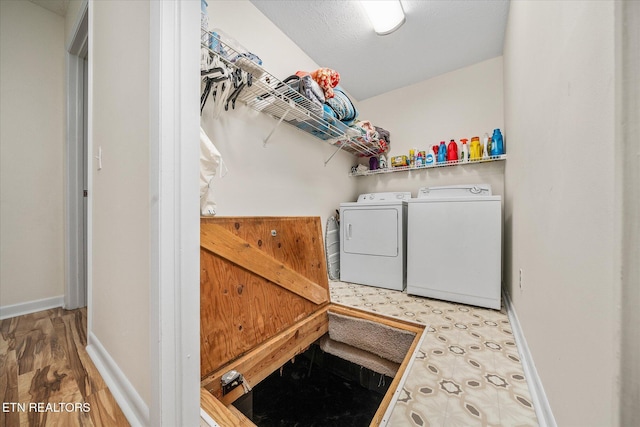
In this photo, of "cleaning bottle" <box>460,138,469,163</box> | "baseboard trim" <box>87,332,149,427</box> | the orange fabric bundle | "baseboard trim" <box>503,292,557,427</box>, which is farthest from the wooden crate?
"cleaning bottle" <box>460,138,469,163</box>

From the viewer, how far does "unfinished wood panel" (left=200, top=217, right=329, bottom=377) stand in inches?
46.6

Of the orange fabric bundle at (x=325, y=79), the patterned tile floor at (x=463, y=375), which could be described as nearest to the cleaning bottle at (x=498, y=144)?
the patterned tile floor at (x=463, y=375)

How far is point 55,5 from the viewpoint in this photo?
71.4 inches

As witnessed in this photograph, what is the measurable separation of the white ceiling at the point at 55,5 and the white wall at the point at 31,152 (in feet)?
0.13

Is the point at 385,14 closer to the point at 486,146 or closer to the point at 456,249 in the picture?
the point at 486,146

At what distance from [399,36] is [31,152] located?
311 cm

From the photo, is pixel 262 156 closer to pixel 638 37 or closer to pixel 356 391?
pixel 638 37

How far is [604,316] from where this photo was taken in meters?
0.45

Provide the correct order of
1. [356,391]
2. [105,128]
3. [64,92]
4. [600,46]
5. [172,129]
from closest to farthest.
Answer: [600,46], [172,129], [105,128], [64,92], [356,391]

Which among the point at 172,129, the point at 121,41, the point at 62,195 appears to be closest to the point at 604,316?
the point at 172,129

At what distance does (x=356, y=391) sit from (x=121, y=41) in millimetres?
2729

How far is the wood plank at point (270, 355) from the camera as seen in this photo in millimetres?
1147

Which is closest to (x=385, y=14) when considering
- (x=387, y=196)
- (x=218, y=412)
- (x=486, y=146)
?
(x=486, y=146)

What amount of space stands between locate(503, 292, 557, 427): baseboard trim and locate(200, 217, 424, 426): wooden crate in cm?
49
